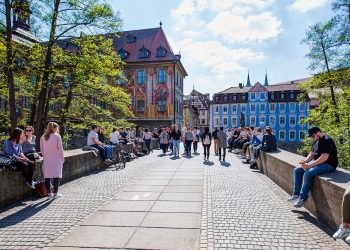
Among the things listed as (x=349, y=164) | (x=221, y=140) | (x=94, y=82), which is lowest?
(x=349, y=164)


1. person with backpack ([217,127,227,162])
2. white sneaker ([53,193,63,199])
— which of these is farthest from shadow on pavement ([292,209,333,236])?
person with backpack ([217,127,227,162])

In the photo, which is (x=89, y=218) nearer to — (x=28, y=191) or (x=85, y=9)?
(x=28, y=191)

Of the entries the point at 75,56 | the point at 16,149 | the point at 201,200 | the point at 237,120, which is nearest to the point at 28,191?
the point at 16,149

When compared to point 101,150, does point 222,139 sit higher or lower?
higher

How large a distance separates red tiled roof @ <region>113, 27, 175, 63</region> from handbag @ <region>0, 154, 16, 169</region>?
128 ft

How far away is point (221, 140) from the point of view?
16406mm

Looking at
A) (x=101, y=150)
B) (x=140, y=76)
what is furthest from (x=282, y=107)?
(x=101, y=150)

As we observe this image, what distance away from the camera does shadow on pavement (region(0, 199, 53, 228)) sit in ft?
19.0

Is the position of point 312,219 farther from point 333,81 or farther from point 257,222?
point 333,81

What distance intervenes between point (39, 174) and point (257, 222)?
5943mm

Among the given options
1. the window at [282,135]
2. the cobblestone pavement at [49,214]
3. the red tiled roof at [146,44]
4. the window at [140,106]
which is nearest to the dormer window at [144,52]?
the red tiled roof at [146,44]

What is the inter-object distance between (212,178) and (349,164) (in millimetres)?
13533

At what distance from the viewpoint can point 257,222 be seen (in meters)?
5.71

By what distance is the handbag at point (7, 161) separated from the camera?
696 centimetres
